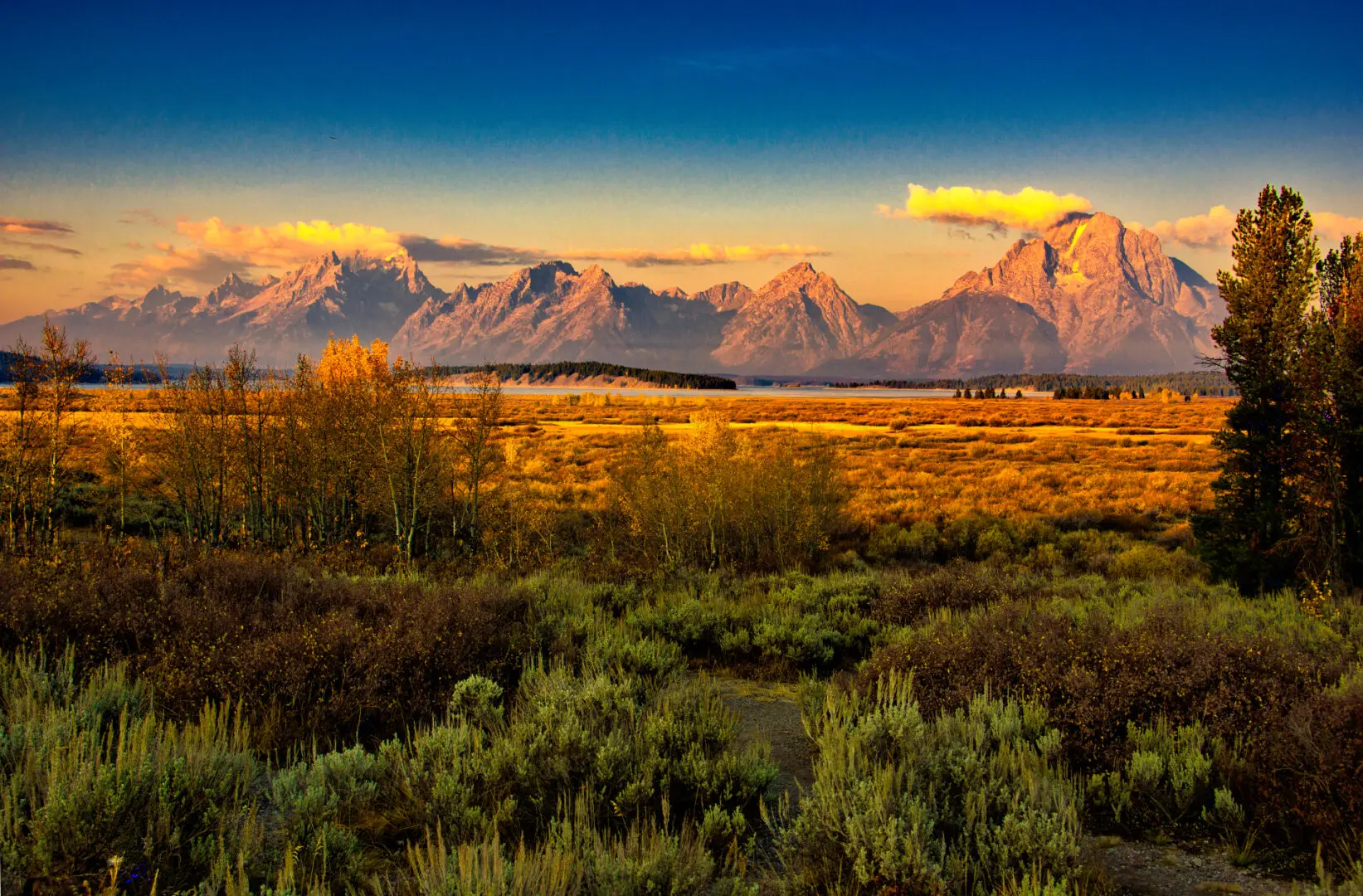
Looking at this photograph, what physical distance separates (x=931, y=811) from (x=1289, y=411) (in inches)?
429

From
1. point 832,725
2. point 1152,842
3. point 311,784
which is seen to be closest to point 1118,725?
point 1152,842

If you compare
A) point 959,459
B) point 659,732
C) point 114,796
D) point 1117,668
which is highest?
point 114,796

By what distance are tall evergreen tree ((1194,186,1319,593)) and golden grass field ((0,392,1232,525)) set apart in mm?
11983

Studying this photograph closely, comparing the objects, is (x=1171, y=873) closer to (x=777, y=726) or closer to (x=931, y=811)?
(x=931, y=811)

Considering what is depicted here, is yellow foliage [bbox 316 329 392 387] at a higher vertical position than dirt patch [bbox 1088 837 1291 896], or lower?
higher

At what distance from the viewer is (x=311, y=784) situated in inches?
161

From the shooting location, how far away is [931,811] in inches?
157

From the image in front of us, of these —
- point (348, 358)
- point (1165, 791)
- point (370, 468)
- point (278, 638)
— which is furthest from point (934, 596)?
point (348, 358)

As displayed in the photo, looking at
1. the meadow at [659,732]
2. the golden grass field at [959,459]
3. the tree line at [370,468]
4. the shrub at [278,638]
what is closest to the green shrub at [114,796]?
the meadow at [659,732]

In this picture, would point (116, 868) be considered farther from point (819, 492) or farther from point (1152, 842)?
Answer: point (819, 492)

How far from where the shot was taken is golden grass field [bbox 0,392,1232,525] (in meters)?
25.3

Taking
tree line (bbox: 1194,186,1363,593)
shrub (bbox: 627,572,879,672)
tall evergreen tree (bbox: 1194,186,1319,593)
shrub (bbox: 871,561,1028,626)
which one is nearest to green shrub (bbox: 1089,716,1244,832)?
shrub (bbox: 627,572,879,672)

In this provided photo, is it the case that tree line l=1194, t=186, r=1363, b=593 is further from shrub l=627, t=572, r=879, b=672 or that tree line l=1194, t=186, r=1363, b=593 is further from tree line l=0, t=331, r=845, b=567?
tree line l=0, t=331, r=845, b=567

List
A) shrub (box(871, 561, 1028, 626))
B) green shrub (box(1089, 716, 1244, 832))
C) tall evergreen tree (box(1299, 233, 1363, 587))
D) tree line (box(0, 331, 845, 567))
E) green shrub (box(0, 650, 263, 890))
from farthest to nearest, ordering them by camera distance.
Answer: tree line (box(0, 331, 845, 567)) < tall evergreen tree (box(1299, 233, 1363, 587)) < shrub (box(871, 561, 1028, 626)) < green shrub (box(1089, 716, 1244, 832)) < green shrub (box(0, 650, 263, 890))
